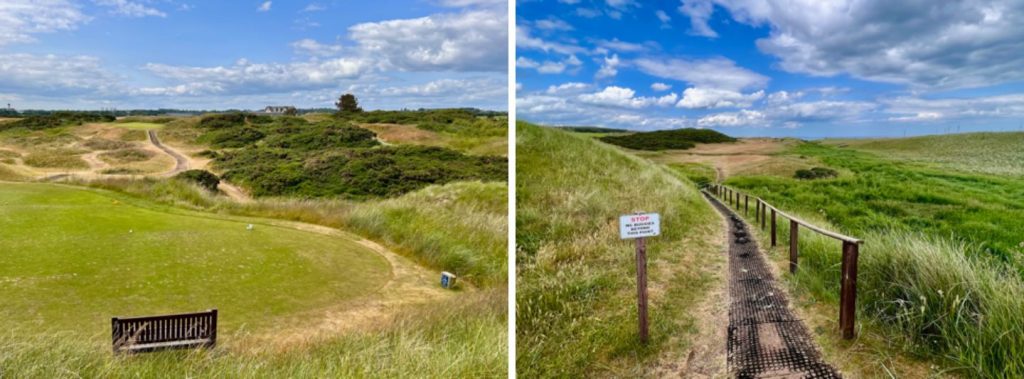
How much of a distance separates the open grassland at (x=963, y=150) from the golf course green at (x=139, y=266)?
10.4ft

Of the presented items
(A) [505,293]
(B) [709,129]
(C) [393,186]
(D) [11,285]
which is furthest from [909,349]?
(C) [393,186]

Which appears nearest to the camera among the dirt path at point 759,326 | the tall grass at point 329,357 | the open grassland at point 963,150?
the open grassland at point 963,150

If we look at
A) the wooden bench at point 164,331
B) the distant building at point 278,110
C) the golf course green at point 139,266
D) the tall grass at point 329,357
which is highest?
the distant building at point 278,110

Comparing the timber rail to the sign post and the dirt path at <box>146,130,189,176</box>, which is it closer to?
the sign post

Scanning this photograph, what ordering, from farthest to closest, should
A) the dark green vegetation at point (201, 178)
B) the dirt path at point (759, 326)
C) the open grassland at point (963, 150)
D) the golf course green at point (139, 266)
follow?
the dark green vegetation at point (201, 178), the golf course green at point (139, 266), the dirt path at point (759, 326), the open grassland at point (963, 150)

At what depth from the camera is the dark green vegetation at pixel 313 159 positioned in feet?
12.8

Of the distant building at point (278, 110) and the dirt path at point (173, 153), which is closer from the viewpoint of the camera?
the dirt path at point (173, 153)

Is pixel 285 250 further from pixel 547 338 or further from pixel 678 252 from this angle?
pixel 678 252

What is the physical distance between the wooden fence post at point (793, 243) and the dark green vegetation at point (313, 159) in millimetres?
3458

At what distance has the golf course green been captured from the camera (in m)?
2.63

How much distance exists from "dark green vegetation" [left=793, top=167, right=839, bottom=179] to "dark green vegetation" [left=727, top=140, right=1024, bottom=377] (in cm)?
4

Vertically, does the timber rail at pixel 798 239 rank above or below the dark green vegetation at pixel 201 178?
below

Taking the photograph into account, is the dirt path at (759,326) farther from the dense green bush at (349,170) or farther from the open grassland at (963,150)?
the dense green bush at (349,170)

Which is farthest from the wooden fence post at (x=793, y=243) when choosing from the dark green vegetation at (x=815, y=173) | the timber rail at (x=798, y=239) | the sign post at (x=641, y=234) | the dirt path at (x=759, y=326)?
the sign post at (x=641, y=234)
